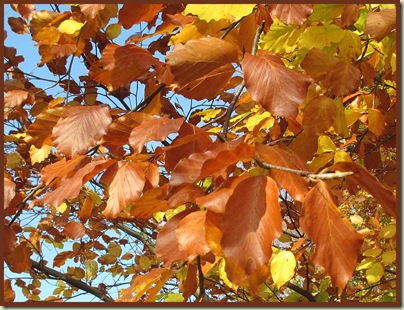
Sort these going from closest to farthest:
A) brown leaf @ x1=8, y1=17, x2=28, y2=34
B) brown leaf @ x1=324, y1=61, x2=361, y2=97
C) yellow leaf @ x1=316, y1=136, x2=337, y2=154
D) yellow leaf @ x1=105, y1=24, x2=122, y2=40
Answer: brown leaf @ x1=324, y1=61, x2=361, y2=97 → yellow leaf @ x1=316, y1=136, x2=337, y2=154 → yellow leaf @ x1=105, y1=24, x2=122, y2=40 → brown leaf @ x1=8, y1=17, x2=28, y2=34

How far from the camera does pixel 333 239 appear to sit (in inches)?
21.7

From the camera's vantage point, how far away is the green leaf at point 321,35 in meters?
1.05

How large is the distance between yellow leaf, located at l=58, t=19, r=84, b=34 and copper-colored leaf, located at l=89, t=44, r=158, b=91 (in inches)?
13.8

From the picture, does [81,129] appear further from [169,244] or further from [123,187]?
[169,244]

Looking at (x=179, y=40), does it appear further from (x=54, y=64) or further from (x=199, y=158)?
(x=54, y=64)

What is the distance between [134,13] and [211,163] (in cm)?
52

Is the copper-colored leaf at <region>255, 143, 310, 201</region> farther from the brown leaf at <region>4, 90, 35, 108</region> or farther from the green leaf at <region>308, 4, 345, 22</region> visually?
the brown leaf at <region>4, 90, 35, 108</region>

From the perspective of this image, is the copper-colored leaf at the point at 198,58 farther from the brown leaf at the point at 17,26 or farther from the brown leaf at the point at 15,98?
the brown leaf at the point at 17,26

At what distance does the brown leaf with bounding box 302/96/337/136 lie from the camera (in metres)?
1.03

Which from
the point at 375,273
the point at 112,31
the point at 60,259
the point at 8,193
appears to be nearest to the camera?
the point at 8,193

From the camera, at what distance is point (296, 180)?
60 centimetres

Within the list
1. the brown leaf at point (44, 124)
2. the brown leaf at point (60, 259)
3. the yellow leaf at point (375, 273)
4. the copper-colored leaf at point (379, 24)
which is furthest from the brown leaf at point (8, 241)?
the brown leaf at point (60, 259)

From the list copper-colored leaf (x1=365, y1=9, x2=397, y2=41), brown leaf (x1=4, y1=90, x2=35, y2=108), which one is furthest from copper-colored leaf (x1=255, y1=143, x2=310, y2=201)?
brown leaf (x1=4, y1=90, x2=35, y2=108)

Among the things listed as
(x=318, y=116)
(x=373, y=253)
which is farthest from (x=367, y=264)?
(x=318, y=116)
